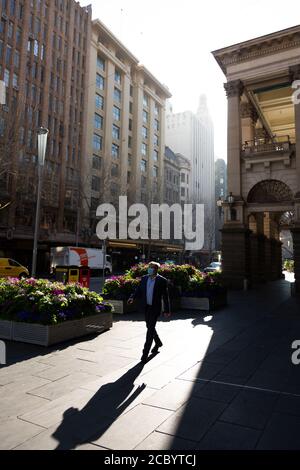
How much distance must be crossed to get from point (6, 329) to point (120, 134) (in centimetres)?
5367

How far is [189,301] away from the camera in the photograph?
1339cm

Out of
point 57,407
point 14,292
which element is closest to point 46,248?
point 14,292

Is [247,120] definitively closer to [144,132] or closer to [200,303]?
[200,303]

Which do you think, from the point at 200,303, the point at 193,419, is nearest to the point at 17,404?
the point at 193,419

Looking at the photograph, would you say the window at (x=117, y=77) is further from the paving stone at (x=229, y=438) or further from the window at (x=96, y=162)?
the paving stone at (x=229, y=438)

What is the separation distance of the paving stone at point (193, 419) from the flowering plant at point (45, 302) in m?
4.03

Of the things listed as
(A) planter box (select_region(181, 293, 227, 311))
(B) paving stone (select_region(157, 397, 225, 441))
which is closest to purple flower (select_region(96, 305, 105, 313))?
(B) paving stone (select_region(157, 397, 225, 441))

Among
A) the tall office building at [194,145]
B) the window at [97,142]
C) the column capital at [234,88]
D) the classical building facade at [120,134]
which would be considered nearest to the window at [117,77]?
the classical building facade at [120,134]

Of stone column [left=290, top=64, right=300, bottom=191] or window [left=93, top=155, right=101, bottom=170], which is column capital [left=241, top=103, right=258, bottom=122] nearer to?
stone column [left=290, top=64, right=300, bottom=191]

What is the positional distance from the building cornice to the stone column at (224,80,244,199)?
182 centimetres

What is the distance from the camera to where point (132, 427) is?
3.78 metres

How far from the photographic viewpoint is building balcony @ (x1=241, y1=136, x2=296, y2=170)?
938 inches

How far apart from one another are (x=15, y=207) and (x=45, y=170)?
532 cm
